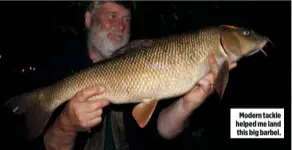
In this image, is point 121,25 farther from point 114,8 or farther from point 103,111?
point 103,111

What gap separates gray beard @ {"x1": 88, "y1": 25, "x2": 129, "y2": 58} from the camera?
8.64 ft

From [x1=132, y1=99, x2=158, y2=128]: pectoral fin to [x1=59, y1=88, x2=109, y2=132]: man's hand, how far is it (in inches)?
9.4

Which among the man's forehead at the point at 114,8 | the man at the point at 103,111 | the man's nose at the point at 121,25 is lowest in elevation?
the man at the point at 103,111

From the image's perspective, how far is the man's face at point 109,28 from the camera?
2637 millimetres

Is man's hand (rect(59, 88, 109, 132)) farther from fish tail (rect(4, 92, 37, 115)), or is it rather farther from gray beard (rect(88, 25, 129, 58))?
gray beard (rect(88, 25, 129, 58))

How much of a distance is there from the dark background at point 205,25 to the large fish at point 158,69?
2774 millimetres

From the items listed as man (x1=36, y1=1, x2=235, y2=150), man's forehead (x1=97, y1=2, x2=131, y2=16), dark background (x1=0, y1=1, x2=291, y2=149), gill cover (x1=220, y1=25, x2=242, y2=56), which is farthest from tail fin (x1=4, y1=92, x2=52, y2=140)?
dark background (x1=0, y1=1, x2=291, y2=149)

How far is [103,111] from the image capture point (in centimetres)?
268

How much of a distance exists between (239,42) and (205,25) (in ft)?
26.0

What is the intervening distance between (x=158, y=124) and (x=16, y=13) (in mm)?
11860

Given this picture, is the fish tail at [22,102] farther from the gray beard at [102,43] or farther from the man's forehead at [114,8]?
the man's forehead at [114,8]
